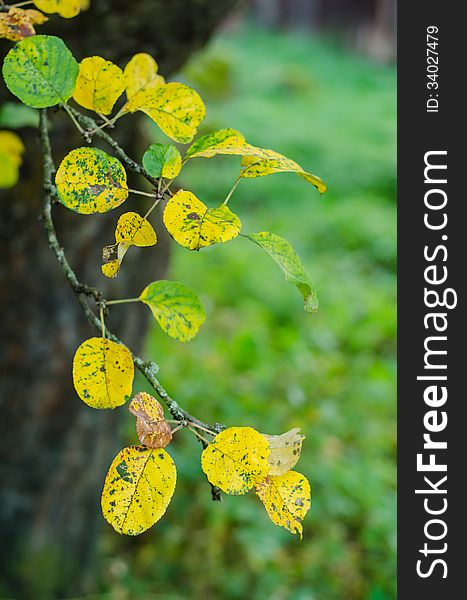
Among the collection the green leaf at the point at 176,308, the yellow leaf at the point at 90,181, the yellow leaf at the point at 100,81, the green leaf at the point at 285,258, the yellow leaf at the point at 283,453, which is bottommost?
the yellow leaf at the point at 283,453

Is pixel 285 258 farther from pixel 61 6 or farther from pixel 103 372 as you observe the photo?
pixel 61 6

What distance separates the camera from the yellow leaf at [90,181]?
1.34 feet

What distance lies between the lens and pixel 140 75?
0.54 meters

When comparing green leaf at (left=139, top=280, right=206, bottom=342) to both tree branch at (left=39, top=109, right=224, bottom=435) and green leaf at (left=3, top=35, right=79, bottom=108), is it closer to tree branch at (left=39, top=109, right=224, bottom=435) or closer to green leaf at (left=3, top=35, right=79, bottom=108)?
tree branch at (left=39, top=109, right=224, bottom=435)

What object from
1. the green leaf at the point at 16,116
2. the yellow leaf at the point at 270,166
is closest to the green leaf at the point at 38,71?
the yellow leaf at the point at 270,166

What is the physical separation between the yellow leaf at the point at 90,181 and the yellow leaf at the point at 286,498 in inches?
7.1

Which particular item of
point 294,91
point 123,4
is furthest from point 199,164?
point 123,4

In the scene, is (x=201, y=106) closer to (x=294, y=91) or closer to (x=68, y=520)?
(x=68, y=520)

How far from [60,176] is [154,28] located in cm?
72

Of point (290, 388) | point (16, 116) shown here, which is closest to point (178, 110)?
point (16, 116)

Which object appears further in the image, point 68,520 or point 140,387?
point 140,387

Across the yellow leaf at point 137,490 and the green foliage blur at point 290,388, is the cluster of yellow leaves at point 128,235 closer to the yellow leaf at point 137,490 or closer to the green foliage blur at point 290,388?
the yellow leaf at point 137,490

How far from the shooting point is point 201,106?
461 millimetres

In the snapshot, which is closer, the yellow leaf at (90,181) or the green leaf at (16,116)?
the yellow leaf at (90,181)
